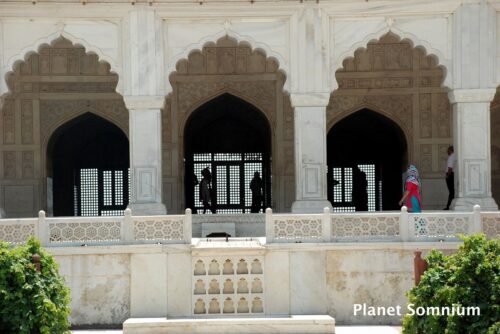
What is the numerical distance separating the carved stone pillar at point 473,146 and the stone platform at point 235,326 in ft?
13.6

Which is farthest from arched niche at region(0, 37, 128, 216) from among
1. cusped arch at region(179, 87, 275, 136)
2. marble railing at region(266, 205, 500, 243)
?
marble railing at region(266, 205, 500, 243)

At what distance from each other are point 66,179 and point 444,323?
480 inches

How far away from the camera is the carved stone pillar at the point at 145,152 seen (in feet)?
47.8

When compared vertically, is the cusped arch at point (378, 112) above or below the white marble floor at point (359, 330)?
above

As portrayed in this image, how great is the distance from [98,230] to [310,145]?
12.9 ft

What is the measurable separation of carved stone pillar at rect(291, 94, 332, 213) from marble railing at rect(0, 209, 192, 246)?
9.30ft

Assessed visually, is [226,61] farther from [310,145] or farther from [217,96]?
[310,145]

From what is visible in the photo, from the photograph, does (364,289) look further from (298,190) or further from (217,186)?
(217,186)

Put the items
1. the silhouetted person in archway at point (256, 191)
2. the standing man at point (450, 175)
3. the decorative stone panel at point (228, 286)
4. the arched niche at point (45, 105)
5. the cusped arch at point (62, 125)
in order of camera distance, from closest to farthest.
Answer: the decorative stone panel at point (228, 286)
the standing man at point (450, 175)
the arched niche at point (45, 105)
the cusped arch at point (62, 125)
the silhouetted person in archway at point (256, 191)

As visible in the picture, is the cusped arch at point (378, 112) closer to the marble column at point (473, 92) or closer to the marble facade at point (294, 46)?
the marble facade at point (294, 46)

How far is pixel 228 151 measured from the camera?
62.9 ft

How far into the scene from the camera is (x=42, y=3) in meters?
14.6

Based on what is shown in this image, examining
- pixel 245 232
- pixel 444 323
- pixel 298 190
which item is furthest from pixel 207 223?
pixel 444 323

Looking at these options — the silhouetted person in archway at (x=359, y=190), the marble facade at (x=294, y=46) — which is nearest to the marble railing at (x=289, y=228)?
the marble facade at (x=294, y=46)
